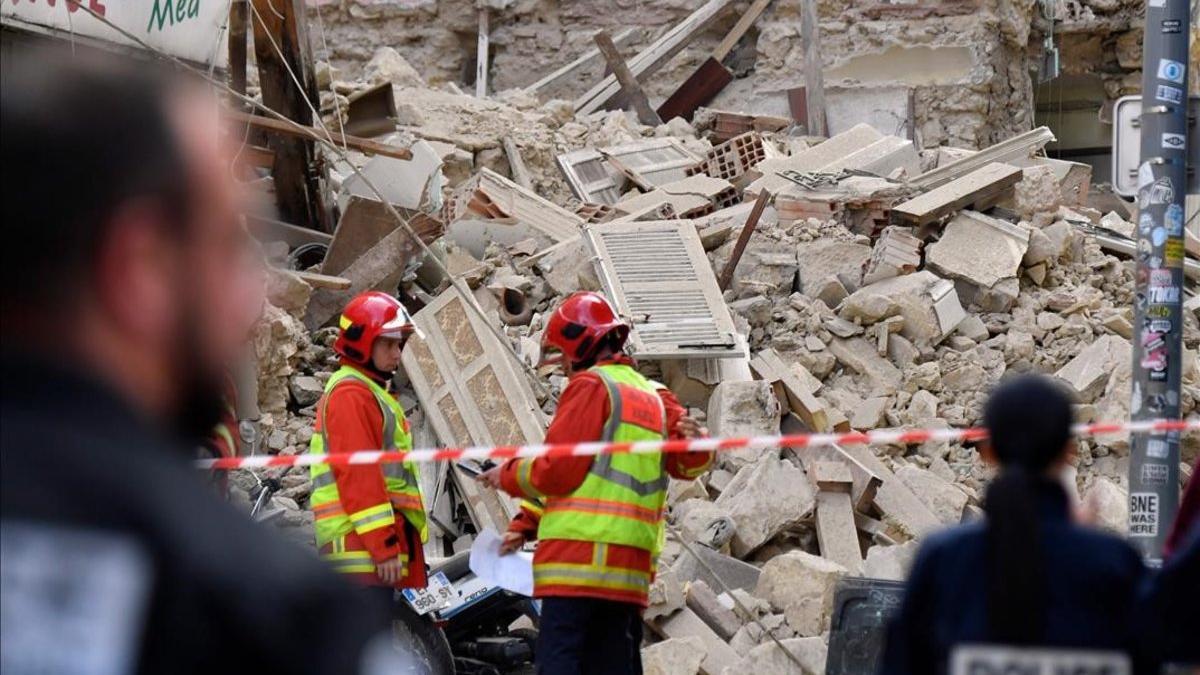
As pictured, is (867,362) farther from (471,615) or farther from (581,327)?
(581,327)

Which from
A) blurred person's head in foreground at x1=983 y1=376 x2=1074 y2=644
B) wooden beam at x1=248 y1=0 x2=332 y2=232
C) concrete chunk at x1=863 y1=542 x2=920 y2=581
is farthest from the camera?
wooden beam at x1=248 y1=0 x2=332 y2=232

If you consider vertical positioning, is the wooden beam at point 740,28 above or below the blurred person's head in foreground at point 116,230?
below

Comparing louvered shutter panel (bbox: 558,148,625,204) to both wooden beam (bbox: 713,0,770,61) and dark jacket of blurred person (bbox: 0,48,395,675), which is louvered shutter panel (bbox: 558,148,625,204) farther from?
dark jacket of blurred person (bbox: 0,48,395,675)

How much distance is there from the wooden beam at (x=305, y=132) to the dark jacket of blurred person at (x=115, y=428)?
8548mm

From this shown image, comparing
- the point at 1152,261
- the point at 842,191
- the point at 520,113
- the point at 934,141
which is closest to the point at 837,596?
the point at 1152,261

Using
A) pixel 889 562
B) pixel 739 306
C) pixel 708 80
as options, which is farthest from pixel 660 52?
pixel 889 562

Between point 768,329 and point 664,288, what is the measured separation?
31.4 inches

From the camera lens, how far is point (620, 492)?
6184mm

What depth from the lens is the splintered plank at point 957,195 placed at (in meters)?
12.8

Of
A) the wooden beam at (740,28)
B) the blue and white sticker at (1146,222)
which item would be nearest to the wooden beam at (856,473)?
the blue and white sticker at (1146,222)

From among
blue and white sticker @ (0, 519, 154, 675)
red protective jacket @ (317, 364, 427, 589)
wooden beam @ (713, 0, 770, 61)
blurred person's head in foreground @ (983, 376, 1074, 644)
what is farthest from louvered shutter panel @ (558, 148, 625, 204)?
blue and white sticker @ (0, 519, 154, 675)

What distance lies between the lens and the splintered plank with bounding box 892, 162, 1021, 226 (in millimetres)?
12773

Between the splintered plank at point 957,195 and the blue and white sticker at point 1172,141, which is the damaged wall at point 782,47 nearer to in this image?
the splintered plank at point 957,195

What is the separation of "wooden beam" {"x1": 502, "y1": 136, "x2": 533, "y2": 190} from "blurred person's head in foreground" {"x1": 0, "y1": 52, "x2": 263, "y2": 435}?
14299 millimetres
